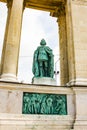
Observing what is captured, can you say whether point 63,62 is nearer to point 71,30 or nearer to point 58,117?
point 71,30

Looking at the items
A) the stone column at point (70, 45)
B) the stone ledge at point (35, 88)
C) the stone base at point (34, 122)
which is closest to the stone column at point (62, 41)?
the stone column at point (70, 45)

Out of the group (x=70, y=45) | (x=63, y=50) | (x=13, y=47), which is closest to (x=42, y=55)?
(x=70, y=45)

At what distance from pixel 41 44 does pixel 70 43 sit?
1.49 m

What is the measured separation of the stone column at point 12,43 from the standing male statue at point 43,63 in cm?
128

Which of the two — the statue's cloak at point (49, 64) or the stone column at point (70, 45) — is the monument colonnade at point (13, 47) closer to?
the stone column at point (70, 45)

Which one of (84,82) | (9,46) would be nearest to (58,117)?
(84,82)

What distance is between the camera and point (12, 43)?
1176cm

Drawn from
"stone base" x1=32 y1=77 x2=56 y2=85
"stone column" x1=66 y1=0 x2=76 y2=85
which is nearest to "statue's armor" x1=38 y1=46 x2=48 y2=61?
"stone base" x1=32 y1=77 x2=56 y2=85

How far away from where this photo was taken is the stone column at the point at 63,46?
13672 millimetres

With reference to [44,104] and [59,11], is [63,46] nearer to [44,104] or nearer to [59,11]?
[59,11]

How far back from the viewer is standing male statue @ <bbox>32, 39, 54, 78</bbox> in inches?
494

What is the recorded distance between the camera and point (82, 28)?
511 inches

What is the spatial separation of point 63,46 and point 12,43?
11.9 feet

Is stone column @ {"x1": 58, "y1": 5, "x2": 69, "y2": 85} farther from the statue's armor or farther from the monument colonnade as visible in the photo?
the statue's armor
